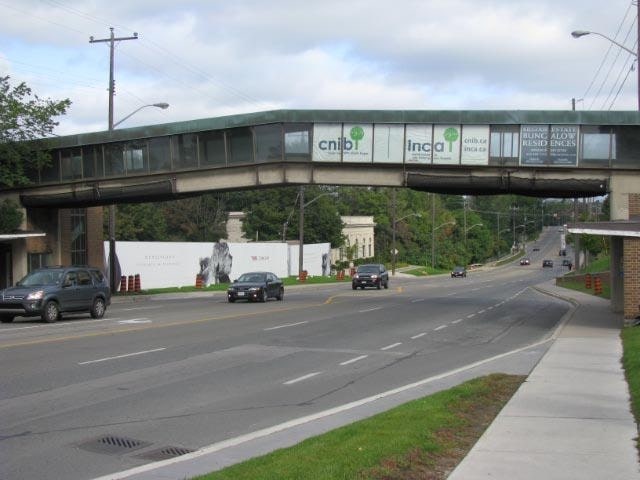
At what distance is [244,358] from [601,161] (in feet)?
67.2

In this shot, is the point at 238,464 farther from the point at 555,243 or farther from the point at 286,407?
the point at 555,243

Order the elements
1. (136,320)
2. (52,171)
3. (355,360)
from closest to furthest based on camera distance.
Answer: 1. (355,360)
2. (136,320)
3. (52,171)

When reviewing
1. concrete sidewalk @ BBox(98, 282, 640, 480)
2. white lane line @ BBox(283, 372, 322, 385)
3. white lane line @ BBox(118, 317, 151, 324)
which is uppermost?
concrete sidewalk @ BBox(98, 282, 640, 480)

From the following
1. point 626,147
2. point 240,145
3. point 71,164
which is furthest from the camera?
point 71,164

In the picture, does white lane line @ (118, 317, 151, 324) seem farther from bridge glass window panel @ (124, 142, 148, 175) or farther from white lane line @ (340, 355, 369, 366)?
bridge glass window panel @ (124, 142, 148, 175)

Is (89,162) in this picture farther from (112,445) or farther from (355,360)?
(112,445)

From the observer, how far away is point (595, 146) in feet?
101

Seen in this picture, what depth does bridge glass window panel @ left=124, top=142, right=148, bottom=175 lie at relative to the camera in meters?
36.7

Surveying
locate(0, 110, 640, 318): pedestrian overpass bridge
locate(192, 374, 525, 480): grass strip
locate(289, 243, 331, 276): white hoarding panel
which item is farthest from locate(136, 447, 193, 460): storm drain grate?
locate(289, 243, 331, 276): white hoarding panel

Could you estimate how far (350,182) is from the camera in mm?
34344

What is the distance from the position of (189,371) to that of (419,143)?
21303 millimetres

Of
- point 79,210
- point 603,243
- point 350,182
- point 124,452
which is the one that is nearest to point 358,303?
point 350,182

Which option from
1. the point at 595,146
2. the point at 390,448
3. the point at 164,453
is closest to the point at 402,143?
the point at 595,146

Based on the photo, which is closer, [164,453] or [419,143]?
[164,453]
